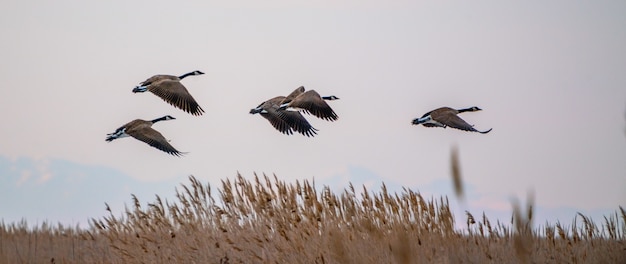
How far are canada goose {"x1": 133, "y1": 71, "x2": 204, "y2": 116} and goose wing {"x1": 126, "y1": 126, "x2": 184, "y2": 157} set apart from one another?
0.56 metres

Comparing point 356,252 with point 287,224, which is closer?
point 356,252

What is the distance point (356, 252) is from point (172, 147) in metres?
6.43

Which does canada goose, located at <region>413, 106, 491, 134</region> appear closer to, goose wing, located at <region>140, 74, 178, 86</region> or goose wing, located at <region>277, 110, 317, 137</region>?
goose wing, located at <region>277, 110, 317, 137</region>

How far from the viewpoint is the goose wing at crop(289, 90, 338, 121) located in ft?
36.0

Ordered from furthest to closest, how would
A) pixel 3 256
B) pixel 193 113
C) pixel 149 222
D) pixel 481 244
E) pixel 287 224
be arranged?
pixel 193 113
pixel 149 222
pixel 3 256
pixel 287 224
pixel 481 244

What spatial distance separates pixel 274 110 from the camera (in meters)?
12.5

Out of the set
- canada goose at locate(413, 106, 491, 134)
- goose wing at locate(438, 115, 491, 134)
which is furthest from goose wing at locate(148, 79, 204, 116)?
goose wing at locate(438, 115, 491, 134)

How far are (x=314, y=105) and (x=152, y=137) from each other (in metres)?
2.55

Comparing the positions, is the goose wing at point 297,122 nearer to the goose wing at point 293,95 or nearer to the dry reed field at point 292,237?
the goose wing at point 293,95

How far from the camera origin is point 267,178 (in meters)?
8.42

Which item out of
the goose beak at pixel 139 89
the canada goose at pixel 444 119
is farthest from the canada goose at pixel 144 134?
the canada goose at pixel 444 119

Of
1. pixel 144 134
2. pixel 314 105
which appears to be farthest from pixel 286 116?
pixel 144 134

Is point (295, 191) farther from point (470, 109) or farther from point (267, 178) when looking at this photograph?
point (470, 109)

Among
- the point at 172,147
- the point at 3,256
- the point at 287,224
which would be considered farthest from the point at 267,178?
the point at 172,147
